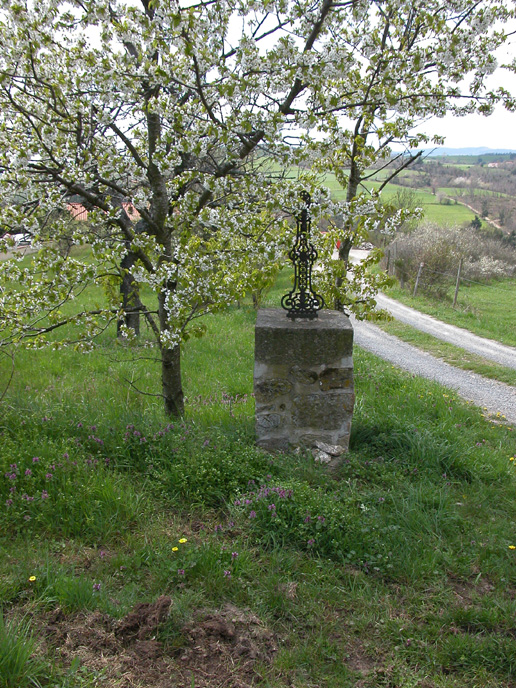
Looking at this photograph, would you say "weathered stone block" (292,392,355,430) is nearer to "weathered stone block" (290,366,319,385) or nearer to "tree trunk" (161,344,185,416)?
"weathered stone block" (290,366,319,385)

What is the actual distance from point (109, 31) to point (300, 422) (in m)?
3.75

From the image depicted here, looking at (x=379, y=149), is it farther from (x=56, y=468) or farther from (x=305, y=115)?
(x=56, y=468)

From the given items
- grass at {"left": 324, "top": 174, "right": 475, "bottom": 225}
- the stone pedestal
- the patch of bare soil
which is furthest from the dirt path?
grass at {"left": 324, "top": 174, "right": 475, "bottom": 225}

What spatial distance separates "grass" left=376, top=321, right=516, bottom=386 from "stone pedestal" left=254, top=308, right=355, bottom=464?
6831 millimetres

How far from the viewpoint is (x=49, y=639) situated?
2436 millimetres

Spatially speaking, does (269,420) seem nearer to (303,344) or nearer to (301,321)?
(303,344)

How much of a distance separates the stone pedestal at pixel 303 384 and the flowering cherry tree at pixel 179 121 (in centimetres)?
83

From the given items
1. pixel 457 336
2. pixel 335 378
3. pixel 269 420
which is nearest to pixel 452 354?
pixel 457 336

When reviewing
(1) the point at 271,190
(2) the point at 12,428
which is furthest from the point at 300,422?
(2) the point at 12,428

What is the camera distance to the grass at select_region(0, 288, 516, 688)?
8.17 ft

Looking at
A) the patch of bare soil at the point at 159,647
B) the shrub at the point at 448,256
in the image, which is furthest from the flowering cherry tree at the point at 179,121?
the shrub at the point at 448,256

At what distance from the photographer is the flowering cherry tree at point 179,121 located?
13.5 ft

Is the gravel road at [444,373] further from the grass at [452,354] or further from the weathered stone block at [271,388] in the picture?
the weathered stone block at [271,388]

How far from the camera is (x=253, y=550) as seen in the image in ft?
10.6
